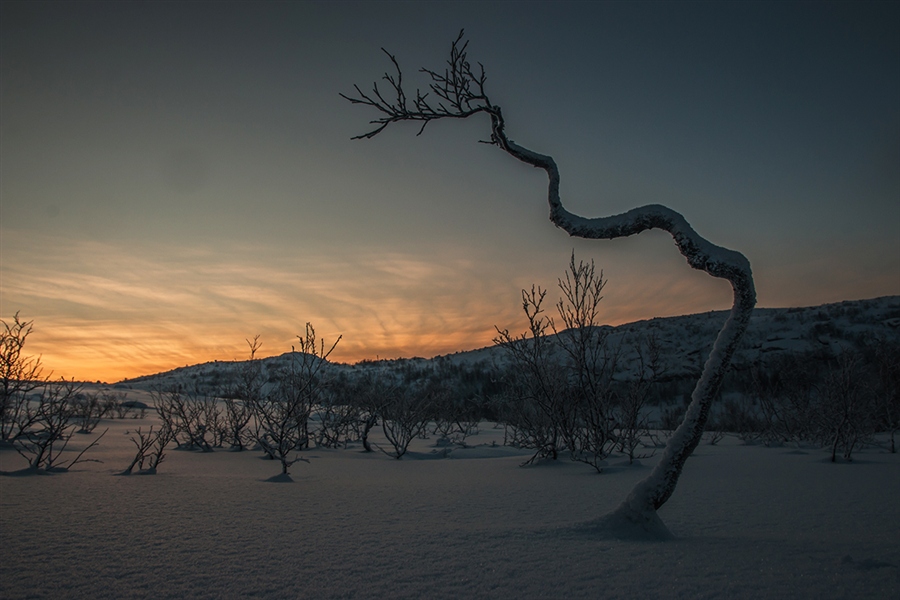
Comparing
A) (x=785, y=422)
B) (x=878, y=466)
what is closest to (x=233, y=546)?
(x=878, y=466)

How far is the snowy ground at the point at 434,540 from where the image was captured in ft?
7.46

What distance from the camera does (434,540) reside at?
9.86ft

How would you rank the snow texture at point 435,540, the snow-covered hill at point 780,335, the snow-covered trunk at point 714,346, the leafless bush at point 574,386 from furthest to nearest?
1. the snow-covered hill at point 780,335
2. the leafless bush at point 574,386
3. the snow-covered trunk at point 714,346
4. the snow texture at point 435,540

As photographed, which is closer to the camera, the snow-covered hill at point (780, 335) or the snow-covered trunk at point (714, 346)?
the snow-covered trunk at point (714, 346)

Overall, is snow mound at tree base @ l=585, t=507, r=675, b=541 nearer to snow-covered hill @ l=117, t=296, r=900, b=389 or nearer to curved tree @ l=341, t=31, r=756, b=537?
curved tree @ l=341, t=31, r=756, b=537

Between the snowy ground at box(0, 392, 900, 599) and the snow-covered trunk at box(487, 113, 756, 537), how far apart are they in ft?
0.86

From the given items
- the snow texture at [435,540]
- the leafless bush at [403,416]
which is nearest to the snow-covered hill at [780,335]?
the leafless bush at [403,416]

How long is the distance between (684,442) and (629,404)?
19.6 feet

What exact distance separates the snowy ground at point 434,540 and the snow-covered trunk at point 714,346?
261 mm

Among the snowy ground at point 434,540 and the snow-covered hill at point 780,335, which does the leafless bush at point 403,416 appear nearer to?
the snowy ground at point 434,540

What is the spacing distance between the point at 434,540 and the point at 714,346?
82.7 inches

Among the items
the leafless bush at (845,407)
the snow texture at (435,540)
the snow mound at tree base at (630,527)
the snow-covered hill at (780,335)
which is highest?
the snow-covered hill at (780,335)

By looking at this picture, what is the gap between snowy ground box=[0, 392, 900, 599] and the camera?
227 centimetres

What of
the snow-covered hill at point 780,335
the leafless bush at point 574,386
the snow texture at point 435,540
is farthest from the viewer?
the snow-covered hill at point 780,335
